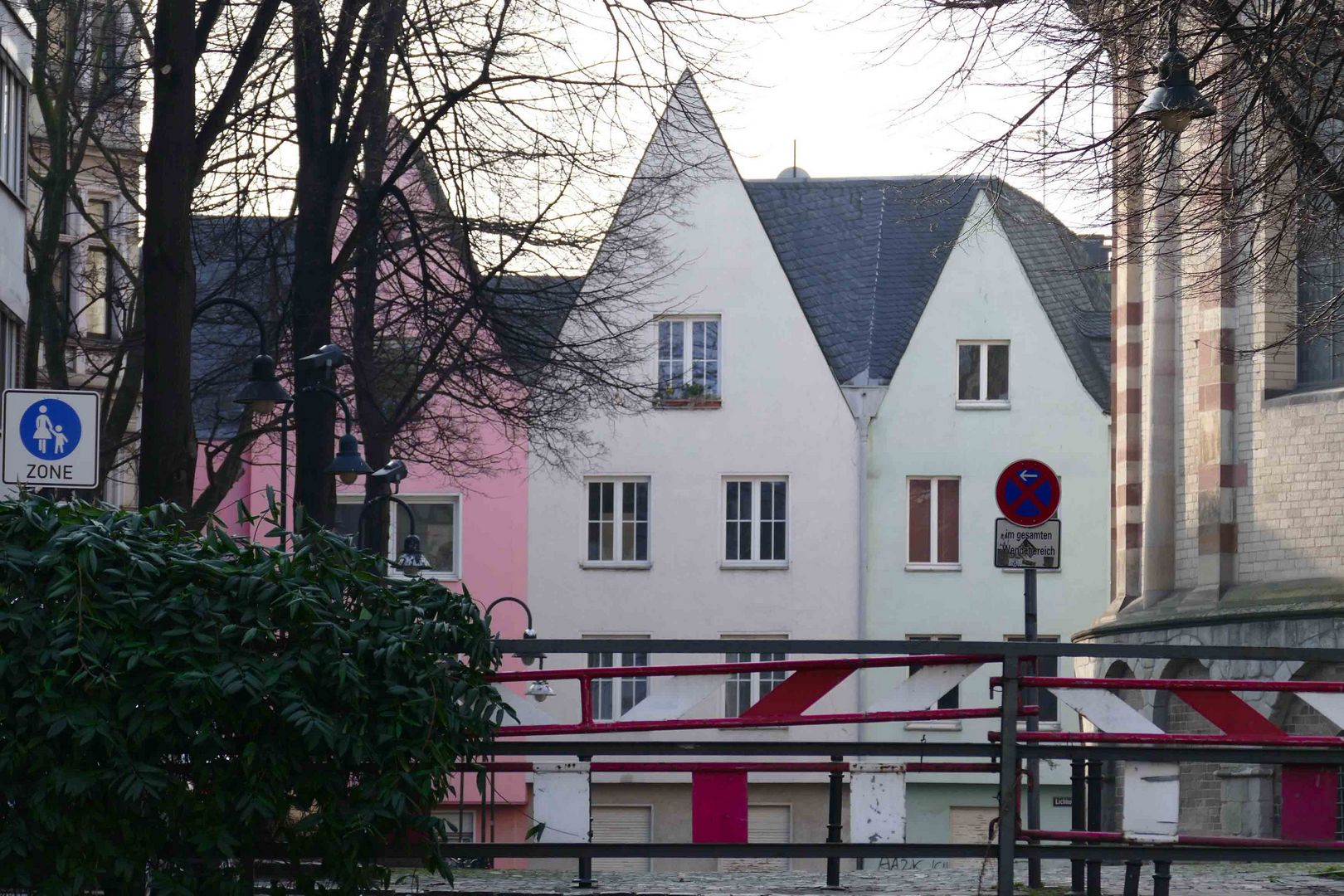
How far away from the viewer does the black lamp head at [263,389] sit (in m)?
19.2

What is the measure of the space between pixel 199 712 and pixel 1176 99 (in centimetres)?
825

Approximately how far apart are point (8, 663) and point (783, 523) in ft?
114

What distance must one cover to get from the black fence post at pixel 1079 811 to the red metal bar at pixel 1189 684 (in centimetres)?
191

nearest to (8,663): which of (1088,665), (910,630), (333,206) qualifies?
(333,206)

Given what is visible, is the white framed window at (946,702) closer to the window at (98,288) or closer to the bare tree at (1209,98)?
the window at (98,288)

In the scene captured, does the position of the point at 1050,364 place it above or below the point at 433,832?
above

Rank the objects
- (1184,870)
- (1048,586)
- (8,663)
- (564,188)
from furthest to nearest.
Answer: (1048,586)
(564,188)
(1184,870)
(8,663)

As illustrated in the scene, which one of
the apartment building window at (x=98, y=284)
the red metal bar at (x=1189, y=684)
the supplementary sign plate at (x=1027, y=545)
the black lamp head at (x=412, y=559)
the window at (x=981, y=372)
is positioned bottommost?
the red metal bar at (x=1189, y=684)

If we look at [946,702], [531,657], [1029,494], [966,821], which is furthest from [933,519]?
[531,657]

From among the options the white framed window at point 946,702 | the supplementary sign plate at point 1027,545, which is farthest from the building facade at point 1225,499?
the white framed window at point 946,702

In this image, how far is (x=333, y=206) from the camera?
19.2 meters

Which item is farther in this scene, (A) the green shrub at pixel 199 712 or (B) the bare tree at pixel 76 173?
(B) the bare tree at pixel 76 173

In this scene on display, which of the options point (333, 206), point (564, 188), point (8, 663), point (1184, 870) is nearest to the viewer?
point (8, 663)

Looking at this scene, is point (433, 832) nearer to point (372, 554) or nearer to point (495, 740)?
point (495, 740)
